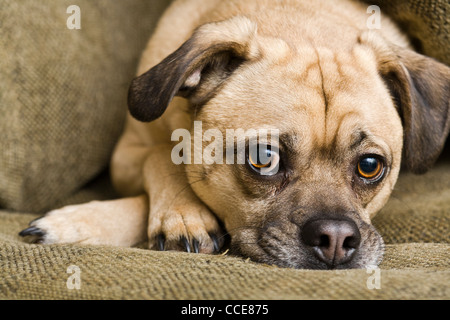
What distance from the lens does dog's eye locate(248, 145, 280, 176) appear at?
6.79 ft

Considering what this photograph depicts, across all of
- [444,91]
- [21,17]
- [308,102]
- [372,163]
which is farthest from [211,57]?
[21,17]

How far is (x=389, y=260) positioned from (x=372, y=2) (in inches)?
69.2

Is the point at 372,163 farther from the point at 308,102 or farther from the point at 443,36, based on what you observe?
the point at 443,36

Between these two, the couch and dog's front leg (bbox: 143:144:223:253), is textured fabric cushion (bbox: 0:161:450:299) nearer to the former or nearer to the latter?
the couch

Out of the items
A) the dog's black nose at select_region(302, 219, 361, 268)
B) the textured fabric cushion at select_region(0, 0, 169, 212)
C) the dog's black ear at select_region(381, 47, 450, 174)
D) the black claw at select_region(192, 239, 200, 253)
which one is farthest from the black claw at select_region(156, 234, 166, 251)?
the dog's black ear at select_region(381, 47, 450, 174)

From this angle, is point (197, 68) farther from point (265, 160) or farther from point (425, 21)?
point (425, 21)

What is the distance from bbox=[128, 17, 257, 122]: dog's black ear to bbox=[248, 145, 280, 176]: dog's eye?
0.42 m

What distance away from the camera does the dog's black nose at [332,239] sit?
1.84m

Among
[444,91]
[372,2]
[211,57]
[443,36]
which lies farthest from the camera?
[372,2]

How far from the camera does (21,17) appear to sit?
2.88m

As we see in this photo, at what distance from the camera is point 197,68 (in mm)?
2246


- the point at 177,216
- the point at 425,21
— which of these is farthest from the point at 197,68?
the point at 425,21

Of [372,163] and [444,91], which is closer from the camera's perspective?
[372,163]

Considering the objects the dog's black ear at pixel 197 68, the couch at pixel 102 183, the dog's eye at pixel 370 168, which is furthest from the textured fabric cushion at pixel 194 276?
the dog's black ear at pixel 197 68
